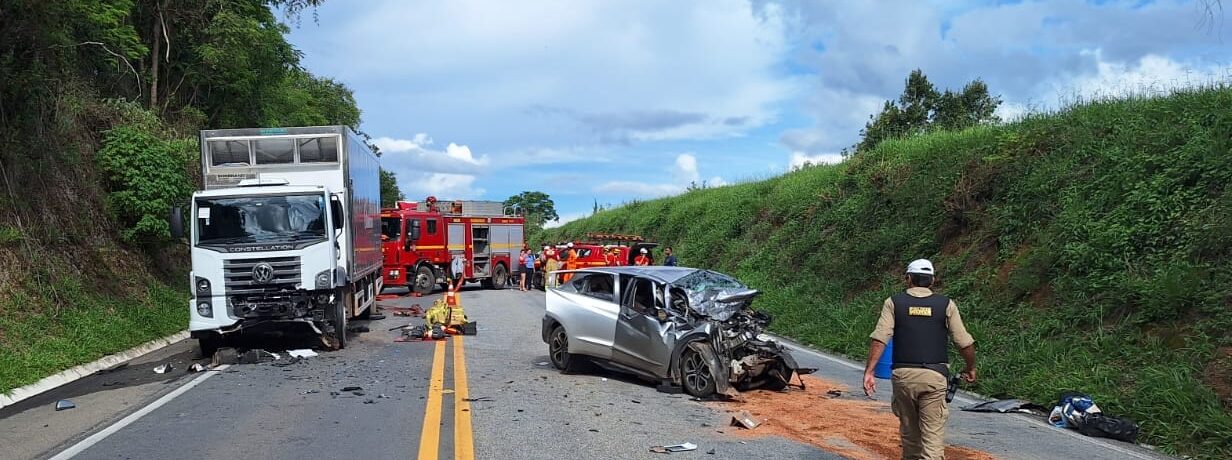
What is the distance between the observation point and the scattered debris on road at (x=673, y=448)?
648 cm

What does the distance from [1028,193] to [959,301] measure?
8.17 feet

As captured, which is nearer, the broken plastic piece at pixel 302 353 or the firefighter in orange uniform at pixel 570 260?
the broken plastic piece at pixel 302 353

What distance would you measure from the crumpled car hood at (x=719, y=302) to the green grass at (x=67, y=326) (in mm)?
7870

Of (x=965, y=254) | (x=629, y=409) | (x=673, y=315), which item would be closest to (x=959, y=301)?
(x=965, y=254)

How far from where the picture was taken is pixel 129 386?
9.84 m

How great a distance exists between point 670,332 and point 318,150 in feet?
24.3

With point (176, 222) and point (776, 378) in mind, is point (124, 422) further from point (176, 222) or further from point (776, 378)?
point (776, 378)

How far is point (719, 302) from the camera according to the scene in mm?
9664

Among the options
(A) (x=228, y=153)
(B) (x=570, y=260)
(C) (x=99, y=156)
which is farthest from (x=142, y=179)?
(B) (x=570, y=260)

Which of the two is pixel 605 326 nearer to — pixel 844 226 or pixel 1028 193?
pixel 1028 193

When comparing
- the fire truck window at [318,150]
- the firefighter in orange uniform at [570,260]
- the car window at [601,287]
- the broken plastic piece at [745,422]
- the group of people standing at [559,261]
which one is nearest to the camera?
the broken plastic piece at [745,422]

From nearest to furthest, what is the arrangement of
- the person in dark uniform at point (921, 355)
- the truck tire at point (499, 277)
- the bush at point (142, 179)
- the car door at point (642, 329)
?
the person in dark uniform at point (921, 355), the car door at point (642, 329), the bush at point (142, 179), the truck tire at point (499, 277)

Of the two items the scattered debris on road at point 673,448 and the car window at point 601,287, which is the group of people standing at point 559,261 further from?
the scattered debris on road at point 673,448

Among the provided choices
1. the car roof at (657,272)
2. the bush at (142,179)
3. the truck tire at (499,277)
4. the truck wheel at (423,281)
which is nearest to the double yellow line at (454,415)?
the car roof at (657,272)
